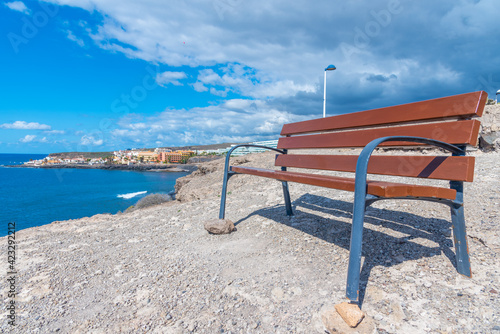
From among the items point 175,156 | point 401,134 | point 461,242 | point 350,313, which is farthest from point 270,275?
point 175,156

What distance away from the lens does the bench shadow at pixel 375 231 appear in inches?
90.9

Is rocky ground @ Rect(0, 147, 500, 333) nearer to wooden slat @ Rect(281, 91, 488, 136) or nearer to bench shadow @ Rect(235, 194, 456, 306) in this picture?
bench shadow @ Rect(235, 194, 456, 306)

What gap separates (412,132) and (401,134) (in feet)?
0.30

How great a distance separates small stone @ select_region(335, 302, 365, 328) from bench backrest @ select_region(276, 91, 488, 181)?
1.17 m

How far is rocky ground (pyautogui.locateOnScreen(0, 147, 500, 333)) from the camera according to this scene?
5.72 feet

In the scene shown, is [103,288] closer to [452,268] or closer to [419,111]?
[452,268]

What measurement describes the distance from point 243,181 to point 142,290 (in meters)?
5.01

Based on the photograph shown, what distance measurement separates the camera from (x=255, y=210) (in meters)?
4.49

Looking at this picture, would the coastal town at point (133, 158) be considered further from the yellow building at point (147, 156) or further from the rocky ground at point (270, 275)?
the rocky ground at point (270, 275)

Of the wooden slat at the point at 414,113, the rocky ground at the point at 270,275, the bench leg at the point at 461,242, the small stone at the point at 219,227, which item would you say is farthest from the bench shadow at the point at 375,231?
the wooden slat at the point at 414,113

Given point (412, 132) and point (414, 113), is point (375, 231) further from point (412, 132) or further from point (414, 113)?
point (414, 113)

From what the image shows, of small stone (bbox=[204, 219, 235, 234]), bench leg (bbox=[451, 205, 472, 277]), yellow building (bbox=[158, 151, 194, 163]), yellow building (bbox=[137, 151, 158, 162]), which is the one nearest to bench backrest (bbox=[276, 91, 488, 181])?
bench leg (bbox=[451, 205, 472, 277])

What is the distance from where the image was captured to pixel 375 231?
2859mm

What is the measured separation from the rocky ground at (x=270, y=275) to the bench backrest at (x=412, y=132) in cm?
77
